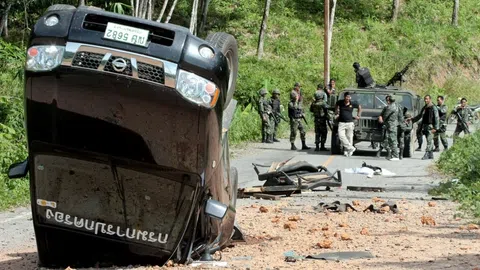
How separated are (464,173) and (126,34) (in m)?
12.9

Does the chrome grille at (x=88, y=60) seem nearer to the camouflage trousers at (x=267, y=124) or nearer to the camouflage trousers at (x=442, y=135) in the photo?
the camouflage trousers at (x=442, y=135)

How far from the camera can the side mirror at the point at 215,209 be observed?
26.6ft

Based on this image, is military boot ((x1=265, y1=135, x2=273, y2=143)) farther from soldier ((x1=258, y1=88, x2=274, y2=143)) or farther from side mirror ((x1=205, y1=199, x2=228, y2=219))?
side mirror ((x1=205, y1=199, x2=228, y2=219))

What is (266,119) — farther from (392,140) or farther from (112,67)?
(112,67)

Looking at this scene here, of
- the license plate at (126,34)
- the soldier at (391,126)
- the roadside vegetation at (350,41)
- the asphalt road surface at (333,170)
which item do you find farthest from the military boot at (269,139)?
the license plate at (126,34)

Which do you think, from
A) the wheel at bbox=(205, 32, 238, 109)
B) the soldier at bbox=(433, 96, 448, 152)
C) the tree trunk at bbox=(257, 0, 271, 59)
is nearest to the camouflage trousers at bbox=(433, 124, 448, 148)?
the soldier at bbox=(433, 96, 448, 152)

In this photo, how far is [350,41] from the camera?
54.2m

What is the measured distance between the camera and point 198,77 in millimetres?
7324

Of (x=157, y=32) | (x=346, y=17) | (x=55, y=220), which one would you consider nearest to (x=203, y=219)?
(x=55, y=220)

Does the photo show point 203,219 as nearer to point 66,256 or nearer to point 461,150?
point 66,256

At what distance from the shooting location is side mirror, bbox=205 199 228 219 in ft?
26.6

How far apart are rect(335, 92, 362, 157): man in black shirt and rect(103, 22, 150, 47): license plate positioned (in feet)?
66.6

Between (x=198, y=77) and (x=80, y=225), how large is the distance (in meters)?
1.67

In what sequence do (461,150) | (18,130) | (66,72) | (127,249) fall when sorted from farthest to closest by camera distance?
(461,150) → (18,130) → (127,249) → (66,72)
